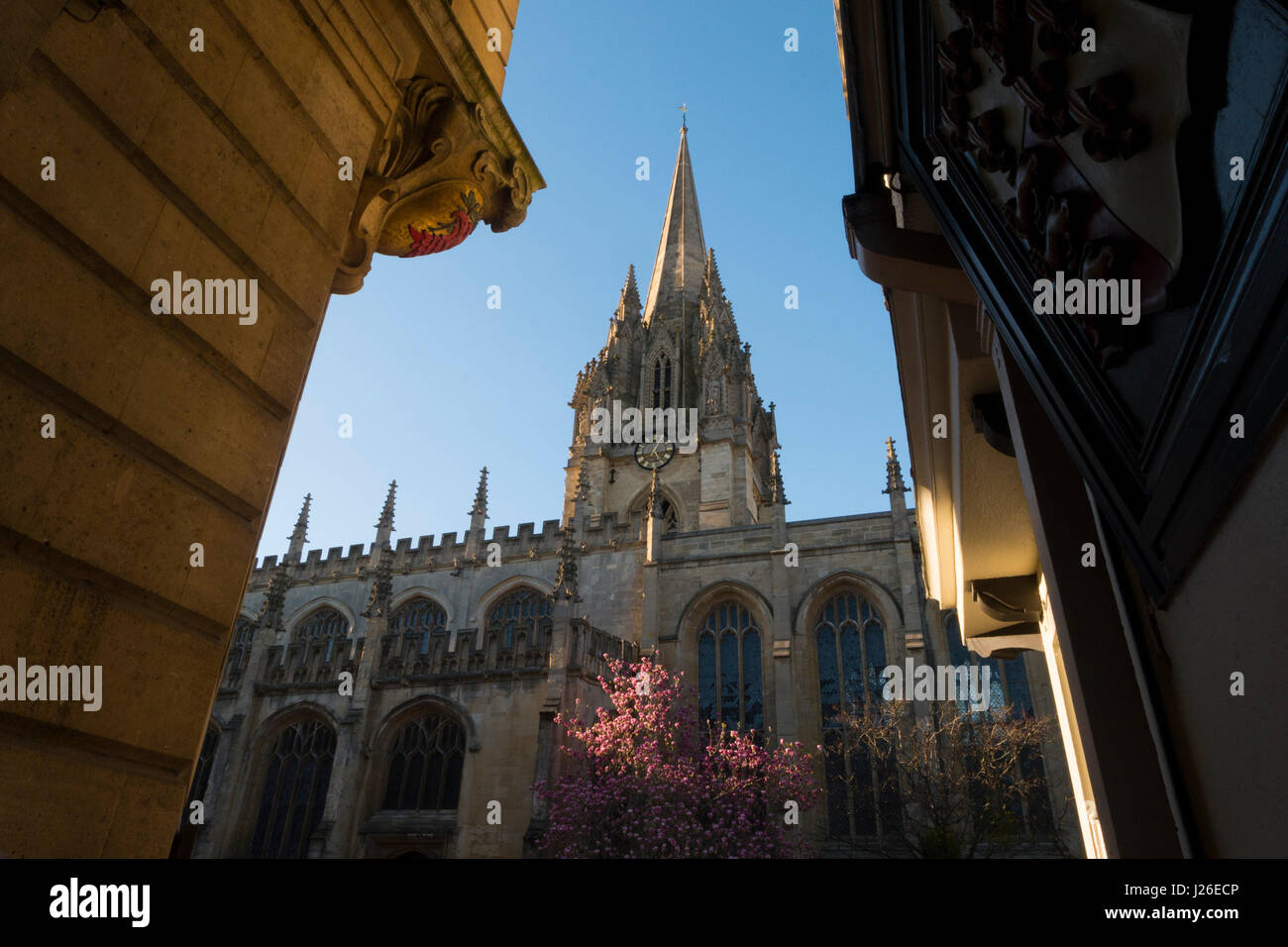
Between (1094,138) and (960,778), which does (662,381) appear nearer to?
(960,778)

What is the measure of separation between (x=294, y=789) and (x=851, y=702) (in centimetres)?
1580

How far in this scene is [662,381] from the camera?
42.9m

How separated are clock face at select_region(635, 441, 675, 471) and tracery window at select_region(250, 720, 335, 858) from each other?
1852 centimetres

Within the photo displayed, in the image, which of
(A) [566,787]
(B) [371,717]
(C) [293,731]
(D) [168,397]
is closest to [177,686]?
(D) [168,397]

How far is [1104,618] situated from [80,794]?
3480 millimetres

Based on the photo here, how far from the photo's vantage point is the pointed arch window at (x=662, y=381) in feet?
137

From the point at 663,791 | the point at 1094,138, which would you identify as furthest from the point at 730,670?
the point at 1094,138

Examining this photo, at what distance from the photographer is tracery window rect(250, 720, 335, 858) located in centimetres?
2141

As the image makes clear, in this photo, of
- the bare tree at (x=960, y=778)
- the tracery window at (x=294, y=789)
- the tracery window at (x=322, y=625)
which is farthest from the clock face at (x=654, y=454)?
the tracery window at (x=294, y=789)

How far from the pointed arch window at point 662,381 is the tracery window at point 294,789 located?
24201 mm

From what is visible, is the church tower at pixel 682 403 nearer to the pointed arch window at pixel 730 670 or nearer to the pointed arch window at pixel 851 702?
the pointed arch window at pixel 730 670

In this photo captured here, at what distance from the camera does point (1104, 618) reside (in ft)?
Answer: 9.30

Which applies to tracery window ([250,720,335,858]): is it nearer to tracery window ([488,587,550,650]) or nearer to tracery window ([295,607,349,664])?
tracery window ([488,587,550,650])
